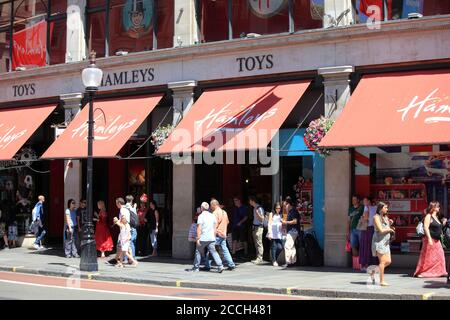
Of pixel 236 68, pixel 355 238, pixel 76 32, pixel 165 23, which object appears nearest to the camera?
pixel 355 238

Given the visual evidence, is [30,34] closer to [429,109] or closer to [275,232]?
[275,232]

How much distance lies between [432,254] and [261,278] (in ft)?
13.2

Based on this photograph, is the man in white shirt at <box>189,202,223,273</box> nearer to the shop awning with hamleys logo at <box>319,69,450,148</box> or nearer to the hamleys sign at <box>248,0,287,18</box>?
the shop awning with hamleys logo at <box>319,69,450,148</box>

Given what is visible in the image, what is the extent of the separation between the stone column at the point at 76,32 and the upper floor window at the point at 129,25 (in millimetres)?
253

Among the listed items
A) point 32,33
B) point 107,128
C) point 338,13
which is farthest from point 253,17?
point 32,33

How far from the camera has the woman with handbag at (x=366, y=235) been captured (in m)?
19.1

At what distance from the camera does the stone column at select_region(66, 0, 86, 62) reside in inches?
1041

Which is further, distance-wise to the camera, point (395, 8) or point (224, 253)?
point (224, 253)

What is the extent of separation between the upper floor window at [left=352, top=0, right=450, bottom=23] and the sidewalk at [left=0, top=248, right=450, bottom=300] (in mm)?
6656

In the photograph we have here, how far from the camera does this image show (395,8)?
19.9 m

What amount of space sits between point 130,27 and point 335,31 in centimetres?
804

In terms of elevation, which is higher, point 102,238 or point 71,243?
point 102,238

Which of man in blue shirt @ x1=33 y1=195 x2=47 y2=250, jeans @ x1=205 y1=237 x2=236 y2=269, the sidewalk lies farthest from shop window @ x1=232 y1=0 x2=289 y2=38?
man in blue shirt @ x1=33 y1=195 x2=47 y2=250
